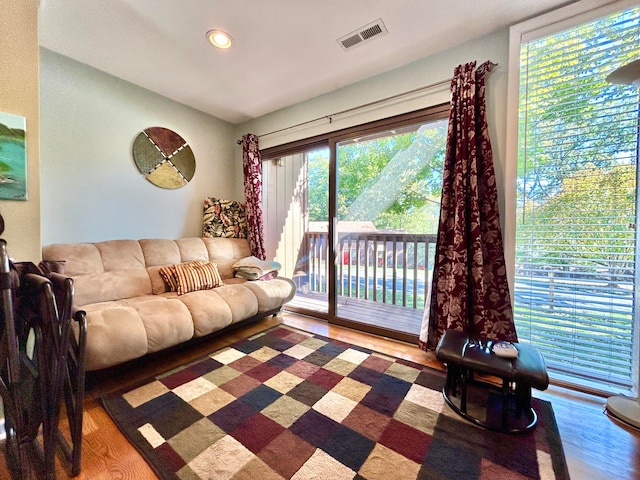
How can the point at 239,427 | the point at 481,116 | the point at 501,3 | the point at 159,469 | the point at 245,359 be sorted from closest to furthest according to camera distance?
the point at 159,469, the point at 239,427, the point at 501,3, the point at 481,116, the point at 245,359

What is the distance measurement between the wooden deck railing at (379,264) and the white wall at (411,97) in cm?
103

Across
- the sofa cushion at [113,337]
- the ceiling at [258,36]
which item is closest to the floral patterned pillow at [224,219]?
the ceiling at [258,36]

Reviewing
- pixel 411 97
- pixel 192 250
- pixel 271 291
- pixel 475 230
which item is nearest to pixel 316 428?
pixel 271 291

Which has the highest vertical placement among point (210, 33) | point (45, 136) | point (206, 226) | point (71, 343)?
point (210, 33)

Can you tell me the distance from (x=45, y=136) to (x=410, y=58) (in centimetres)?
310

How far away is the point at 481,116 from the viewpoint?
181cm

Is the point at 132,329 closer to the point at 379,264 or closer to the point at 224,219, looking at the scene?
the point at 224,219

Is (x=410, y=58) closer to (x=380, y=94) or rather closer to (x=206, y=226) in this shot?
(x=380, y=94)

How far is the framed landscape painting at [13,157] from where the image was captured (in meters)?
1.28

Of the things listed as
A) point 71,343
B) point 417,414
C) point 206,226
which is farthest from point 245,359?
point 206,226

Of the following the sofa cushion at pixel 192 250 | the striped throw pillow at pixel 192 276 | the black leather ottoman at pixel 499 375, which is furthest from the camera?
the sofa cushion at pixel 192 250

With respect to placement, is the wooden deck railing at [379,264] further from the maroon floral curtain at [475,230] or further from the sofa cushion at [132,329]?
the sofa cushion at [132,329]

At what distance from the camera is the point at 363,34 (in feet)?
6.02

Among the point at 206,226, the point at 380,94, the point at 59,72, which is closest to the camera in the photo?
the point at 59,72
